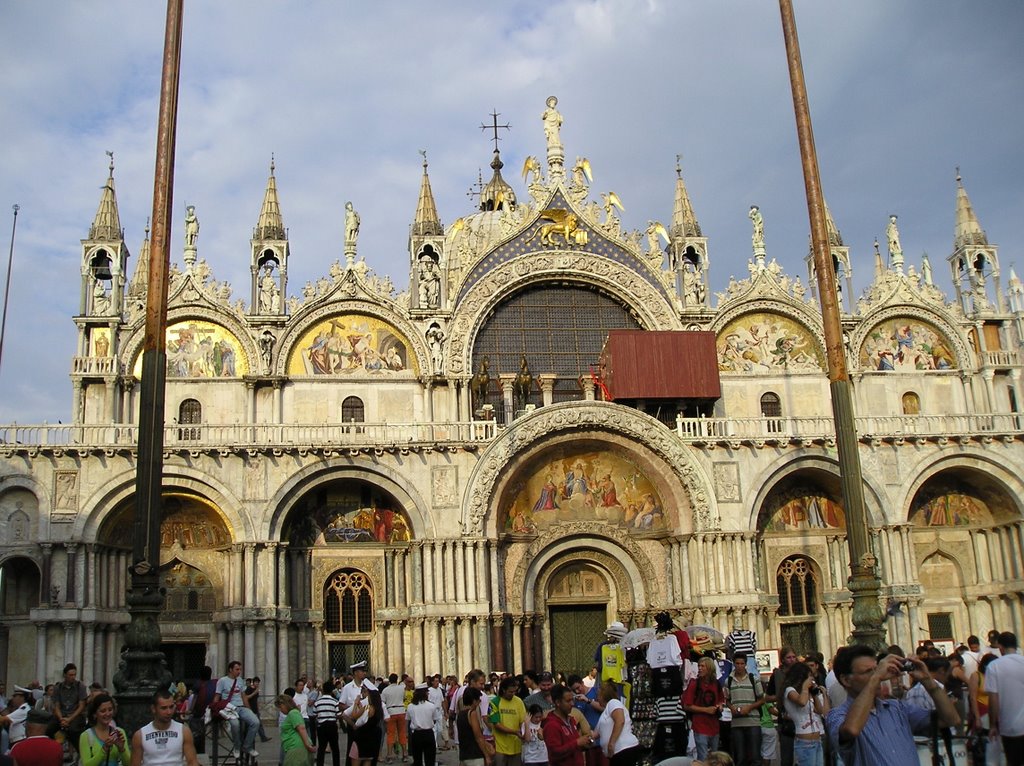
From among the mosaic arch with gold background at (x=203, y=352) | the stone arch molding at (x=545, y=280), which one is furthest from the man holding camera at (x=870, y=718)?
the mosaic arch with gold background at (x=203, y=352)

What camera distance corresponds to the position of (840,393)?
19.7 metres

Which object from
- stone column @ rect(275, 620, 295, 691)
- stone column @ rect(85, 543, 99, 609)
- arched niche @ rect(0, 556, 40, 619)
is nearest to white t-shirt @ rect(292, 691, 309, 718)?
stone column @ rect(275, 620, 295, 691)

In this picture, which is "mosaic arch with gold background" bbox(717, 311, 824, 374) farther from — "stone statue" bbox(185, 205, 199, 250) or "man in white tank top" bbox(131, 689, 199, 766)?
"man in white tank top" bbox(131, 689, 199, 766)

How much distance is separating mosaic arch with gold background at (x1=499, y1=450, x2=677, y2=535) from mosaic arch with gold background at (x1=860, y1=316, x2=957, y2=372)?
9.23 meters

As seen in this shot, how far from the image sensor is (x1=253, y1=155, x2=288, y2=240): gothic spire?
35.2m

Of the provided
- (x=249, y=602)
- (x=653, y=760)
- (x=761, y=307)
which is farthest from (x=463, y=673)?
(x=653, y=760)

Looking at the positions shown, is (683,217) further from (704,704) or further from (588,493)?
(704,704)

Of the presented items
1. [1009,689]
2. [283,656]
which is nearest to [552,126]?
[283,656]

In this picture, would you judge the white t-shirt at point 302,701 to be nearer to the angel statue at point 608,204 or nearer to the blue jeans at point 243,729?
the blue jeans at point 243,729

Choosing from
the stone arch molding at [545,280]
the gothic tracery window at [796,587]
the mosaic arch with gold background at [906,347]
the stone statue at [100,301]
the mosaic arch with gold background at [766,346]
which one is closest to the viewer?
the stone statue at [100,301]

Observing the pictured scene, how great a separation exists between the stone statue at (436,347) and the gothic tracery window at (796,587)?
12.5 meters

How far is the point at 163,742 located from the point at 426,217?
1156 inches

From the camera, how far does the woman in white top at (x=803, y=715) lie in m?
12.3

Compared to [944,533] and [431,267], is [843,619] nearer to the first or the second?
[944,533]
